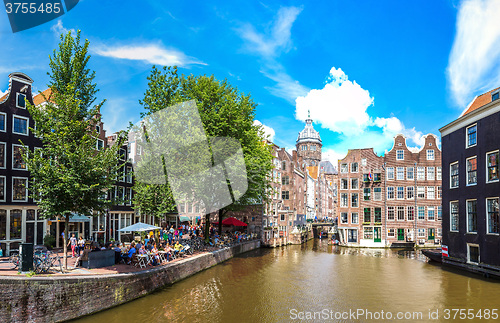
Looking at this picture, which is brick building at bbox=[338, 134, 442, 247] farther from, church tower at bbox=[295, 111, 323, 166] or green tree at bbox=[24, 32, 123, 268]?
church tower at bbox=[295, 111, 323, 166]

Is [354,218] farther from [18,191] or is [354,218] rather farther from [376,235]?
[18,191]

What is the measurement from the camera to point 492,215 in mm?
27641

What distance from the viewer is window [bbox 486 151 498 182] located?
27500 millimetres

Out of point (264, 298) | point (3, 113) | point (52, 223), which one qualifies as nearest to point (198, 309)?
point (264, 298)

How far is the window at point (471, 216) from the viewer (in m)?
29.9

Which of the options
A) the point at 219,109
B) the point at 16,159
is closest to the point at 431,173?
the point at 219,109

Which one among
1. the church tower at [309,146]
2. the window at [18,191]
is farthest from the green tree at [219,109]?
the church tower at [309,146]

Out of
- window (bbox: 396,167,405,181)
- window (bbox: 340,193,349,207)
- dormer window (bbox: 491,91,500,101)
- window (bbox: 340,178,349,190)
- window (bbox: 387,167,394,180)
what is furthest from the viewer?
window (bbox: 340,178,349,190)

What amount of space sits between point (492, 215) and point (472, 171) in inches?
171

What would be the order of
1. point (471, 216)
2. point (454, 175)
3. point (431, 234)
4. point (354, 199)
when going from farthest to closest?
point (354, 199) → point (431, 234) → point (454, 175) → point (471, 216)

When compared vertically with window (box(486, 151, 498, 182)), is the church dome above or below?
above

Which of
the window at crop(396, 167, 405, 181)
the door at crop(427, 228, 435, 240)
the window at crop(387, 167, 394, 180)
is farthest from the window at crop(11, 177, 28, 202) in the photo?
the door at crop(427, 228, 435, 240)

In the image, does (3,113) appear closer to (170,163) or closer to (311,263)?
(170,163)

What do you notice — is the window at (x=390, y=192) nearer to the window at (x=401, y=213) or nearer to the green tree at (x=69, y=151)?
the window at (x=401, y=213)
